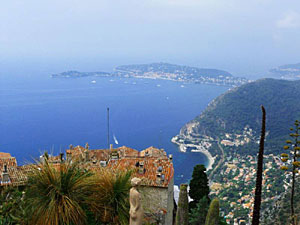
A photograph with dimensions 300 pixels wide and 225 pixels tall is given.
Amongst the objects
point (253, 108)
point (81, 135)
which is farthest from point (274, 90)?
point (81, 135)

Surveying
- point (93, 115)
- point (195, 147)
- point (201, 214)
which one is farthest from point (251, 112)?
point (201, 214)

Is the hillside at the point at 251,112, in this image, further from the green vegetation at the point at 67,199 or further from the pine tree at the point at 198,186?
the green vegetation at the point at 67,199

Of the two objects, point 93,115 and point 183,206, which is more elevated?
point 183,206

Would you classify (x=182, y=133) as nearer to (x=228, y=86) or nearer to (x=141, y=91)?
(x=141, y=91)

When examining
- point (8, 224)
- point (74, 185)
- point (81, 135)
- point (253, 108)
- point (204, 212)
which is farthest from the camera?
point (253, 108)

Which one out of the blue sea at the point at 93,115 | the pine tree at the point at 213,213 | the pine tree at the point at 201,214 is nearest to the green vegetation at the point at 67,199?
the pine tree at the point at 213,213

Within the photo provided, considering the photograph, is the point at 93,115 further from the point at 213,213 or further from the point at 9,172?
the point at 213,213
